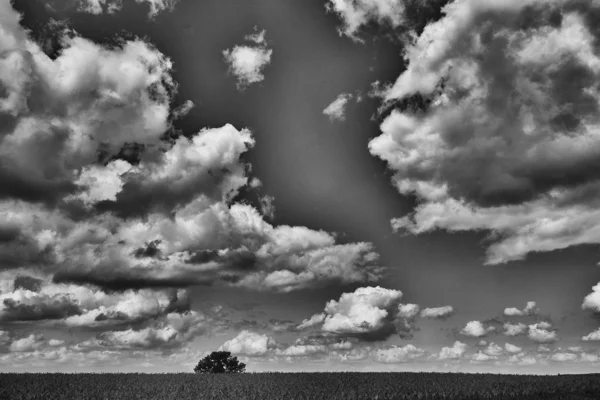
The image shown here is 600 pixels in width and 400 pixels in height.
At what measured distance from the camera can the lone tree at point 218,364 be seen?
8100 cm

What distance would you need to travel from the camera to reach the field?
3596 centimetres

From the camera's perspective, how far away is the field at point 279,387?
118 ft

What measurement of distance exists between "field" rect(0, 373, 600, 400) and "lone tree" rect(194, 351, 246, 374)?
3169cm

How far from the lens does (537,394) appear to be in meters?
41.2

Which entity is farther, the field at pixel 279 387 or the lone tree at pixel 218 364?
the lone tree at pixel 218 364

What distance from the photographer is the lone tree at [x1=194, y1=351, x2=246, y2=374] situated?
81.0 m

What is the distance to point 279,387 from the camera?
40.5 meters

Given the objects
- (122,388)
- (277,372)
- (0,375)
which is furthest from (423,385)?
(0,375)

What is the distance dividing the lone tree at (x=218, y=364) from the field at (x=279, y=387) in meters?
31.7

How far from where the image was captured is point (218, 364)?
81.3 metres

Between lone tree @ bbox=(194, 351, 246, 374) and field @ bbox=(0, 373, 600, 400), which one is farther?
lone tree @ bbox=(194, 351, 246, 374)

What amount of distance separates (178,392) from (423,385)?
2293 cm

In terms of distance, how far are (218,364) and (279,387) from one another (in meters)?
44.3

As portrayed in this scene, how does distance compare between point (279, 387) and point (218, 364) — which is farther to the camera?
point (218, 364)
